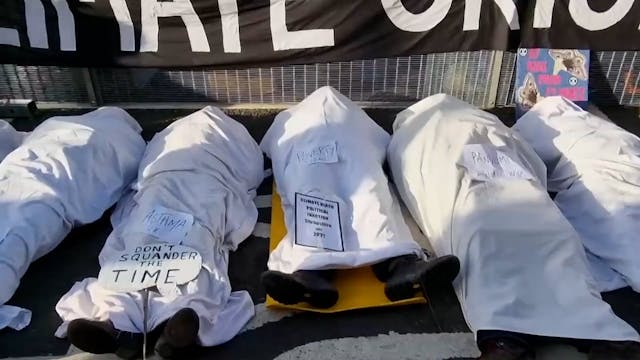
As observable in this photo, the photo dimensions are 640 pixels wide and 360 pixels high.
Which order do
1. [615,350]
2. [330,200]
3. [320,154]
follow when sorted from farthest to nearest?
[320,154]
[330,200]
[615,350]

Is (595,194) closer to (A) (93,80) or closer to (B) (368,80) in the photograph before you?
(B) (368,80)

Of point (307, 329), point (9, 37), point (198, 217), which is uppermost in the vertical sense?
point (9, 37)

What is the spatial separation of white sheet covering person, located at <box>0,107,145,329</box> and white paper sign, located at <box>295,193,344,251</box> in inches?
34.0

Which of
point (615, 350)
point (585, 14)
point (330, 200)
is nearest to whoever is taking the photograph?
point (615, 350)

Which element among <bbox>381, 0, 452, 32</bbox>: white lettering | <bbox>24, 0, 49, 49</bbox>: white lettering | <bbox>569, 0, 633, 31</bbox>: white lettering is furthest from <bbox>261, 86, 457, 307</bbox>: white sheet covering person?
<bbox>24, 0, 49, 49</bbox>: white lettering

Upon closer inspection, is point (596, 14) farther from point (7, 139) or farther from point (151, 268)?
point (7, 139)

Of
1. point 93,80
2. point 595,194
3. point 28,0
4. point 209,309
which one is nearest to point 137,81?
point 93,80

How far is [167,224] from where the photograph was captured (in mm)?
1799

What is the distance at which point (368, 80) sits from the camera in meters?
3.25

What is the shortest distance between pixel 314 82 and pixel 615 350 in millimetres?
2298

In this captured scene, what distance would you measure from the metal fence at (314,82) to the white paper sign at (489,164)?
1.39 meters

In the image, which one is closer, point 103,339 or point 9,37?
point 103,339

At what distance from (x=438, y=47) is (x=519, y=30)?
457 millimetres

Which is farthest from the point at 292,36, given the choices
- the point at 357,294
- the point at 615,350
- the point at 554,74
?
the point at 615,350
